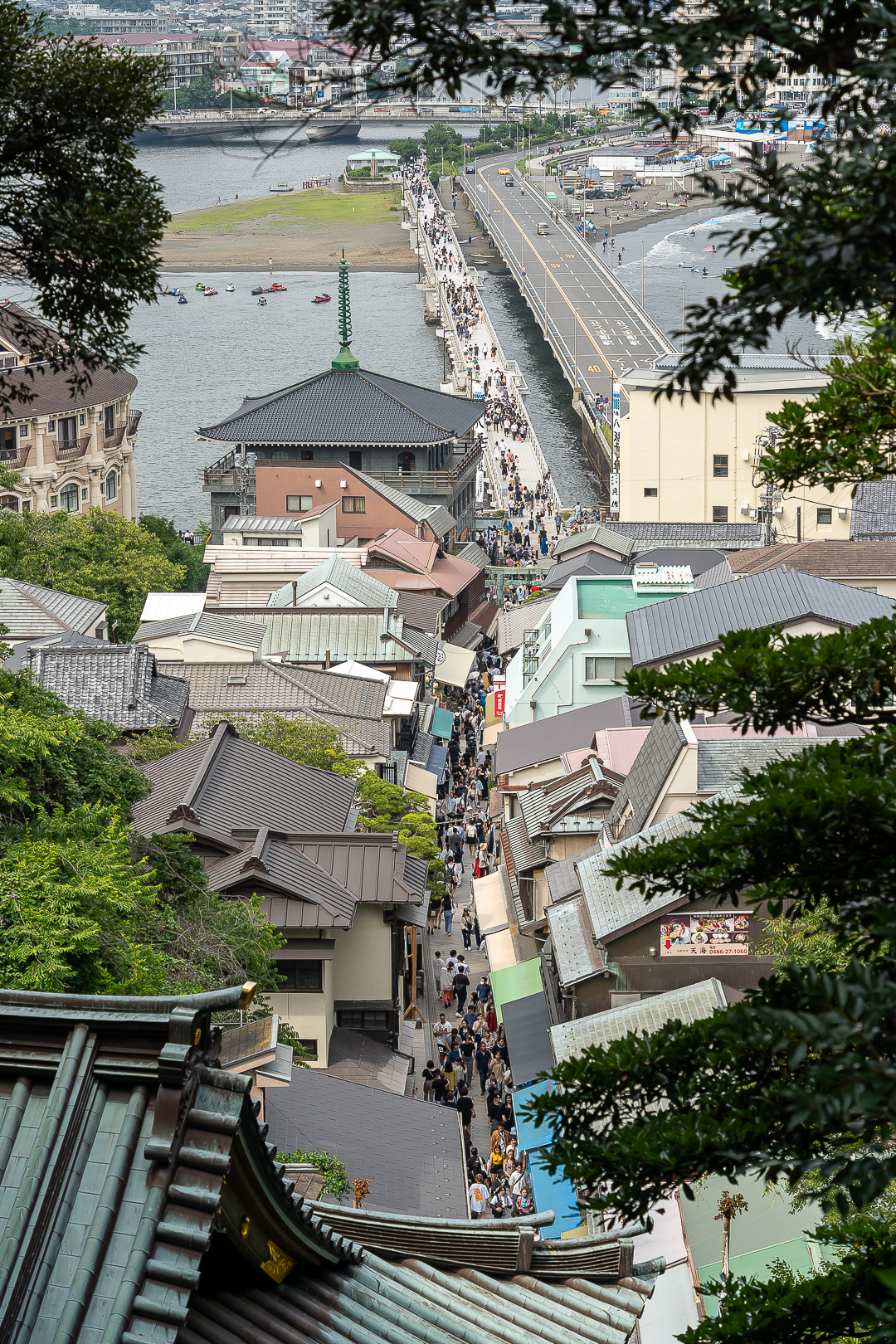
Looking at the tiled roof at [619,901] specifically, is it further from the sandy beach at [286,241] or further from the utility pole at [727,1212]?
the sandy beach at [286,241]

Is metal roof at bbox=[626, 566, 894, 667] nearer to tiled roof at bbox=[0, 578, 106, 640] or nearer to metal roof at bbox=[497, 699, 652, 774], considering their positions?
metal roof at bbox=[497, 699, 652, 774]

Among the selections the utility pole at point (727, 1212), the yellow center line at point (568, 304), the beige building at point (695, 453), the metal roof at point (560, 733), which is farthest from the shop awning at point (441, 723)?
the utility pole at point (727, 1212)

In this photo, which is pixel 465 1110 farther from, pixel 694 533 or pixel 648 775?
pixel 694 533

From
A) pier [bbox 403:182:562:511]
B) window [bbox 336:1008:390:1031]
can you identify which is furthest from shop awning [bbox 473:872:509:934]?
pier [bbox 403:182:562:511]

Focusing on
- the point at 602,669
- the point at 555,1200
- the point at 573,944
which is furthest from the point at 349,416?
the point at 555,1200

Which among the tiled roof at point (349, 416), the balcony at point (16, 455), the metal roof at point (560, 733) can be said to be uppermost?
the tiled roof at point (349, 416)

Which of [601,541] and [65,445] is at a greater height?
[65,445]

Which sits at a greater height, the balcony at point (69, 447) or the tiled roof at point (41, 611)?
the balcony at point (69, 447)
